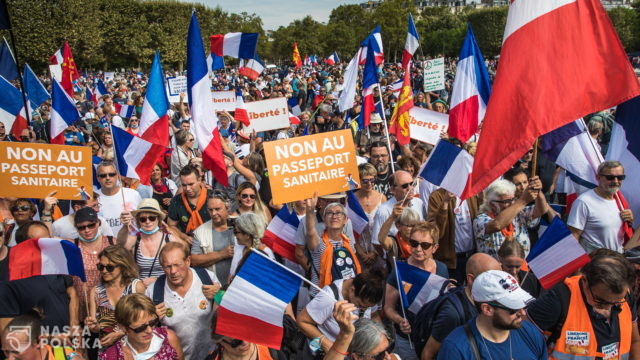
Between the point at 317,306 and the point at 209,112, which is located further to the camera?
the point at 209,112

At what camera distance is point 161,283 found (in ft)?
12.7

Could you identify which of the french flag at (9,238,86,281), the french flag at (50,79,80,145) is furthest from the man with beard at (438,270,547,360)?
the french flag at (50,79,80,145)

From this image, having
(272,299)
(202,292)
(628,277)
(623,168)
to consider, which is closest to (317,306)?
(272,299)

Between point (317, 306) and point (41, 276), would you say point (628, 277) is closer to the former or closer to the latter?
point (317, 306)

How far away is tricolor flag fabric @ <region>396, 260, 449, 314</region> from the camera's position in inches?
147

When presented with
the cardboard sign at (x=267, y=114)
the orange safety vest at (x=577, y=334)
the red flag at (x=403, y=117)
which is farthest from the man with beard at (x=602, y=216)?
the cardboard sign at (x=267, y=114)

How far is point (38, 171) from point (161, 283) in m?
2.37

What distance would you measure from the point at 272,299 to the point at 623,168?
10.6 ft

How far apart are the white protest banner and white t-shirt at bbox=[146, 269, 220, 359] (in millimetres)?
9433

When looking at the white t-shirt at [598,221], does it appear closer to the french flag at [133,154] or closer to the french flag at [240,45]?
the french flag at [133,154]

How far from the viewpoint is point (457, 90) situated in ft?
22.3

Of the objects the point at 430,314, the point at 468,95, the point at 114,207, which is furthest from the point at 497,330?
the point at 468,95

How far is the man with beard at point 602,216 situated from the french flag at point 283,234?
2.43 m

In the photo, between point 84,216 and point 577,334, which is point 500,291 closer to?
point 577,334
